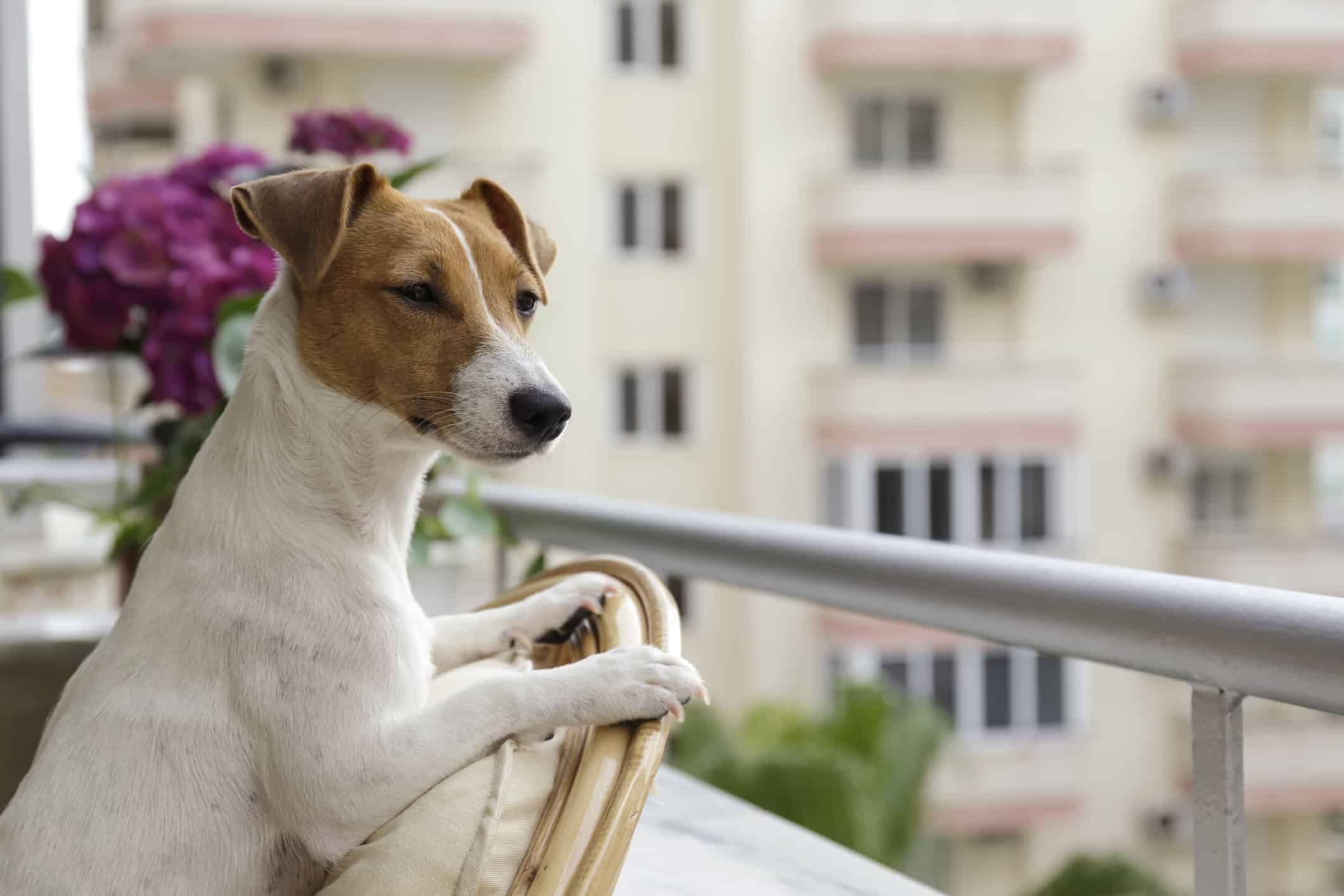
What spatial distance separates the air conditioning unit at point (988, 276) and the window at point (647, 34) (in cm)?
290

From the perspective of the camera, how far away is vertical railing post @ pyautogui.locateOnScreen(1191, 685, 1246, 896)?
89 centimetres

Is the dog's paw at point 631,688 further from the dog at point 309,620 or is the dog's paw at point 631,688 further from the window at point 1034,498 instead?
the window at point 1034,498

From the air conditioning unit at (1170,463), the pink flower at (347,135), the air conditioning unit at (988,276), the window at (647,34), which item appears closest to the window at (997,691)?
the air conditioning unit at (1170,463)

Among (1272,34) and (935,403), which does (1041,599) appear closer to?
(935,403)

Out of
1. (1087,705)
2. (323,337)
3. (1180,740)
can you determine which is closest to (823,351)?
(1087,705)

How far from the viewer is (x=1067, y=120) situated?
12.0 metres

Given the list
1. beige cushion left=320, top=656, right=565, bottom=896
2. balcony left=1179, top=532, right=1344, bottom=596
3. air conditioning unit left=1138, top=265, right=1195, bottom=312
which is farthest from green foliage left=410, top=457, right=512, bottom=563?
air conditioning unit left=1138, top=265, right=1195, bottom=312

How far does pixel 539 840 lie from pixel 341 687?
0.15m

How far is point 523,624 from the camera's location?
1.10 meters

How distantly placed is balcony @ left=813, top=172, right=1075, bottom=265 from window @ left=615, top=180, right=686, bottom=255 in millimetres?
1152

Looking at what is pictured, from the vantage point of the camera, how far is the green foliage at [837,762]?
6.37m

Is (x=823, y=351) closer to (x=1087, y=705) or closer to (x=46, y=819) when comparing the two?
(x=1087, y=705)

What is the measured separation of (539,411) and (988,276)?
11.3m

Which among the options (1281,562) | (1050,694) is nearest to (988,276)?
(1281,562)
